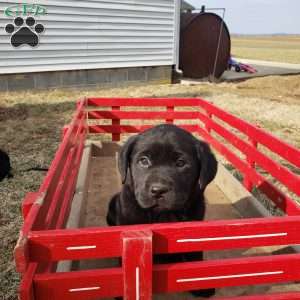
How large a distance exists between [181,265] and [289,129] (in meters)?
7.56

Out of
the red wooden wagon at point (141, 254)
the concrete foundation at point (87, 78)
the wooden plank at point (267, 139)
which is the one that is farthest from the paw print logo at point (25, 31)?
the red wooden wagon at point (141, 254)

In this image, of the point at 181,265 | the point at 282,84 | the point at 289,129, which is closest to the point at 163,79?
the point at 282,84

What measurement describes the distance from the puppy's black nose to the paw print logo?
1086 centimetres

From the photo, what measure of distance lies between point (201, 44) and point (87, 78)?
603cm

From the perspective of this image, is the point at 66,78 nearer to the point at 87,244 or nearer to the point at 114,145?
the point at 114,145

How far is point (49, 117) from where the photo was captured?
383 inches

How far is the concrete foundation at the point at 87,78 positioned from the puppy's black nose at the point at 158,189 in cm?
1089

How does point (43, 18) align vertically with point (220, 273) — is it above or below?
above

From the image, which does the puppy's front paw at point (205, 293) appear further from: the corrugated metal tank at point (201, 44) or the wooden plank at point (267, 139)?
the corrugated metal tank at point (201, 44)

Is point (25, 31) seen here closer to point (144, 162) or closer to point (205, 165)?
point (144, 162)

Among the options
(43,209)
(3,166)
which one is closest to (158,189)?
(43,209)

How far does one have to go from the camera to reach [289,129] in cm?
891

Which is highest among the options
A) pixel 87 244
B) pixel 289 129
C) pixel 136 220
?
pixel 87 244

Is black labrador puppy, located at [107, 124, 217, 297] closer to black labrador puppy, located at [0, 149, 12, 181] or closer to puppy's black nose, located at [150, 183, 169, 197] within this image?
puppy's black nose, located at [150, 183, 169, 197]
